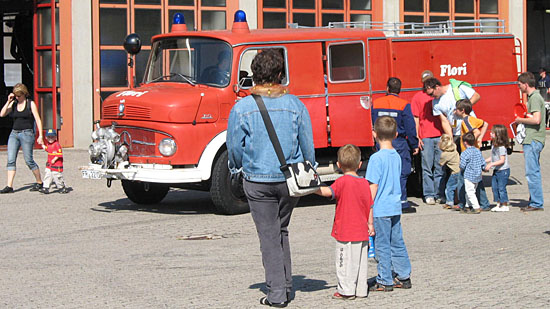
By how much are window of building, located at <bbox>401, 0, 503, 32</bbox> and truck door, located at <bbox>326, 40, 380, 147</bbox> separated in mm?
11448

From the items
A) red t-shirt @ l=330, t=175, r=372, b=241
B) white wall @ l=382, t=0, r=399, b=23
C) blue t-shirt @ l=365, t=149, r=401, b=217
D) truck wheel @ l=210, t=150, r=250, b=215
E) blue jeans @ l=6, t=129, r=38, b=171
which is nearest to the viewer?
red t-shirt @ l=330, t=175, r=372, b=241

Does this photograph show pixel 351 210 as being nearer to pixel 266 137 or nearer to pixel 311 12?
pixel 266 137

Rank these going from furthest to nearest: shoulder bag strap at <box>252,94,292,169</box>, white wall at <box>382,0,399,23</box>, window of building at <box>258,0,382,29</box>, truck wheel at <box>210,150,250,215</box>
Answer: white wall at <box>382,0,399,23</box> → window of building at <box>258,0,382,29</box> → truck wheel at <box>210,150,250,215</box> → shoulder bag strap at <box>252,94,292,169</box>

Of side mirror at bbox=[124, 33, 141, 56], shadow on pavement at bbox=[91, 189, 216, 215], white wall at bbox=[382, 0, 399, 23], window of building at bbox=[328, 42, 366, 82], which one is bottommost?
shadow on pavement at bbox=[91, 189, 216, 215]

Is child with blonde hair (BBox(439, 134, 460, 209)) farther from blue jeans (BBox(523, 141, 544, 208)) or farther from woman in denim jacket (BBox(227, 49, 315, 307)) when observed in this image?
woman in denim jacket (BBox(227, 49, 315, 307))

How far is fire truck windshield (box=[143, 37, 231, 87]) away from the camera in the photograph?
1221 centimetres

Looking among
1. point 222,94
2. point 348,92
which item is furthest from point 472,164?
point 222,94

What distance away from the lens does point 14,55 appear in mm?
26875

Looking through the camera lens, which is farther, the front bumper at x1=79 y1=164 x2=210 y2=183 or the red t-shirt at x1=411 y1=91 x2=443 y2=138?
the red t-shirt at x1=411 y1=91 x2=443 y2=138

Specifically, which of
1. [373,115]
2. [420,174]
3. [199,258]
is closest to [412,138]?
[373,115]

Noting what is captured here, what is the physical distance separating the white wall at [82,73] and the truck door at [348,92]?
9.53 meters

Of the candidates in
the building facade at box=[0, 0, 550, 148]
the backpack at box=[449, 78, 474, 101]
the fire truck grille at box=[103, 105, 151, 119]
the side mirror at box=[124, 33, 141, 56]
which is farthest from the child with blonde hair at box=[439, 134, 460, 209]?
the building facade at box=[0, 0, 550, 148]

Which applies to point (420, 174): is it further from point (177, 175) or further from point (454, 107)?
point (177, 175)

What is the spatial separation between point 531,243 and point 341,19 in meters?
14.3
